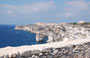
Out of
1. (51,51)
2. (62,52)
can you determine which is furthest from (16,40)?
(51,51)

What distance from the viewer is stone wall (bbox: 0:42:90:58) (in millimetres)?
4478

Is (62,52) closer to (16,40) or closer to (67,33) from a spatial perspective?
(67,33)

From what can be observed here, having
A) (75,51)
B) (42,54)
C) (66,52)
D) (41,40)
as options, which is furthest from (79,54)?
(41,40)

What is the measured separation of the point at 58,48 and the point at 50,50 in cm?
33

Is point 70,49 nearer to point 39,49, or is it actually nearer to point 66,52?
point 66,52

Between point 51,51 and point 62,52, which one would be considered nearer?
point 51,51

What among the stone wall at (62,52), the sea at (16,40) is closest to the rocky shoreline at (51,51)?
the stone wall at (62,52)

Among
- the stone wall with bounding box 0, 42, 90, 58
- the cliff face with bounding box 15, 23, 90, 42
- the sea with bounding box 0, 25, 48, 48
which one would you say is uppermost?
the stone wall with bounding box 0, 42, 90, 58

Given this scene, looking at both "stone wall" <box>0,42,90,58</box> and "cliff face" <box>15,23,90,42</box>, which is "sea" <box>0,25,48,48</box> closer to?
"cliff face" <box>15,23,90,42</box>

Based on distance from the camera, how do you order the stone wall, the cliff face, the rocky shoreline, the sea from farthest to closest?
the sea → the cliff face → the stone wall → the rocky shoreline

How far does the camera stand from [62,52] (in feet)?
17.3

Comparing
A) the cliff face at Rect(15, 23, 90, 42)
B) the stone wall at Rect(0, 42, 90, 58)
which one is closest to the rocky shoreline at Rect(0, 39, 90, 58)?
the stone wall at Rect(0, 42, 90, 58)

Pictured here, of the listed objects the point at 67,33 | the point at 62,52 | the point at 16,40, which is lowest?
the point at 16,40

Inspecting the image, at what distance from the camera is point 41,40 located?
57125 mm
